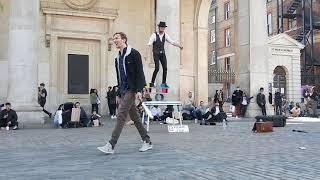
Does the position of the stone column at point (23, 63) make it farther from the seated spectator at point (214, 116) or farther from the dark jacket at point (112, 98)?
the seated spectator at point (214, 116)

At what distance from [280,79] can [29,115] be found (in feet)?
77.1

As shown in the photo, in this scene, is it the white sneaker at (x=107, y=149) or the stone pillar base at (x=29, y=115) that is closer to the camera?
the white sneaker at (x=107, y=149)

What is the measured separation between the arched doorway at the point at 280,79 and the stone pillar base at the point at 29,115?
22.1 metres

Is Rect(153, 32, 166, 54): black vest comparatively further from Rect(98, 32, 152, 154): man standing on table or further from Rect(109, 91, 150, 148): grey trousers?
Rect(109, 91, 150, 148): grey trousers

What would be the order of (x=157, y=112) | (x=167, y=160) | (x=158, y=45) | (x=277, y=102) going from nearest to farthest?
(x=167, y=160) < (x=158, y=45) < (x=157, y=112) < (x=277, y=102)

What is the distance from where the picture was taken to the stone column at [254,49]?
20.1 m

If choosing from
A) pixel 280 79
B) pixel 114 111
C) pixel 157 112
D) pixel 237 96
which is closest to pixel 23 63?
pixel 157 112

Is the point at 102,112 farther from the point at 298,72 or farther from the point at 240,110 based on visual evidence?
the point at 298,72

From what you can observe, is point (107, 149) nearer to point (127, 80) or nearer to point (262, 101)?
point (127, 80)

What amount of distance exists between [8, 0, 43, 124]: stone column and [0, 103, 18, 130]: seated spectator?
0.79m

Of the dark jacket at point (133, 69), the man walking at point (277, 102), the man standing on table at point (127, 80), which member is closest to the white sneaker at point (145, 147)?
the man standing on table at point (127, 80)

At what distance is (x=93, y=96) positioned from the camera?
2111 centimetres

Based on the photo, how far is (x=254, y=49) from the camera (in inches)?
792

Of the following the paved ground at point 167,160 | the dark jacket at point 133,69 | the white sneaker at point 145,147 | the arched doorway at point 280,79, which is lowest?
the paved ground at point 167,160
